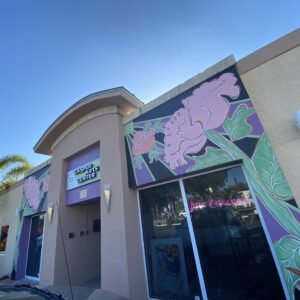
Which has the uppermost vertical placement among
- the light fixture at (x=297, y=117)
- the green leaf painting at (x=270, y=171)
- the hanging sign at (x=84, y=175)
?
the hanging sign at (x=84, y=175)

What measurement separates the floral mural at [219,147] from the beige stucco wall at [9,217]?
7824 millimetres

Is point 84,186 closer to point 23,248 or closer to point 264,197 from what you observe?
point 23,248

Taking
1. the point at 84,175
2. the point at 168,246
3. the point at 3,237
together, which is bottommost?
the point at 168,246

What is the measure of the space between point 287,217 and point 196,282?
2151 mm

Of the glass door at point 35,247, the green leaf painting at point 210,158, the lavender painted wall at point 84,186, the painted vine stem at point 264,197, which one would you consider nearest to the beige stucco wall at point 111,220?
the lavender painted wall at point 84,186

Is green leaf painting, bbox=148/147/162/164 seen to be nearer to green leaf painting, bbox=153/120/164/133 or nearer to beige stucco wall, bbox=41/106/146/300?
green leaf painting, bbox=153/120/164/133

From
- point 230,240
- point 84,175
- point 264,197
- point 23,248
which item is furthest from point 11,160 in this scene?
point 264,197

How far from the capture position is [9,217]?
10.1m

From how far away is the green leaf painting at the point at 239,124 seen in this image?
3.55 m

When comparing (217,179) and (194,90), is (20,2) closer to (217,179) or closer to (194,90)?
(194,90)

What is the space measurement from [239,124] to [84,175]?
4.95 m

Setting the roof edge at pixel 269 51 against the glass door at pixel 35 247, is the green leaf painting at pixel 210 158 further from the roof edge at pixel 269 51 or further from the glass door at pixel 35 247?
the glass door at pixel 35 247

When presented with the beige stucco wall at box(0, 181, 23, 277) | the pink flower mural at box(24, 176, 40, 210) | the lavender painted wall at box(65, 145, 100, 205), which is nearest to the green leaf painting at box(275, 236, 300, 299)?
the lavender painted wall at box(65, 145, 100, 205)

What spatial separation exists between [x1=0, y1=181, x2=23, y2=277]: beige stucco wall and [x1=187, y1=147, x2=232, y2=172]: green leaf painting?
948 cm
